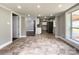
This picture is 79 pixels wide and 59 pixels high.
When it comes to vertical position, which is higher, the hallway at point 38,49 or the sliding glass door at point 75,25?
the sliding glass door at point 75,25

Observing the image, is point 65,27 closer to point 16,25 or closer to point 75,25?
point 75,25

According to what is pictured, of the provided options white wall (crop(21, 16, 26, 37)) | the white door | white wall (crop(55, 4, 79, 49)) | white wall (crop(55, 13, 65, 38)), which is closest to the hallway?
white wall (crop(55, 4, 79, 49))

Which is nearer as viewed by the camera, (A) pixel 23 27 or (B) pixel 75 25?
(B) pixel 75 25

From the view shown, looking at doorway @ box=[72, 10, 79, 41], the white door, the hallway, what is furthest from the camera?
the white door

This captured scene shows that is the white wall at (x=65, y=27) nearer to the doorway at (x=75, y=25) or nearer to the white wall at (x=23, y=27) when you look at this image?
the doorway at (x=75, y=25)

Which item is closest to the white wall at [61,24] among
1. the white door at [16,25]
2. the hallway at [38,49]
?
the hallway at [38,49]

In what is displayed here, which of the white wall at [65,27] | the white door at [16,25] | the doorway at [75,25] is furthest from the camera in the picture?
the white door at [16,25]

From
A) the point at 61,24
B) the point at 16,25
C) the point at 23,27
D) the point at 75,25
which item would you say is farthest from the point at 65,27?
the point at 23,27

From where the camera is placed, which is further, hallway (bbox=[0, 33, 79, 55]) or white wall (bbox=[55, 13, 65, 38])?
white wall (bbox=[55, 13, 65, 38])

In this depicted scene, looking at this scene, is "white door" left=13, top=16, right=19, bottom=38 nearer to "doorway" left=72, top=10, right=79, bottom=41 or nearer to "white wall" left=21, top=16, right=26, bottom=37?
"white wall" left=21, top=16, right=26, bottom=37

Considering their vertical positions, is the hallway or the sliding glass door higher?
the sliding glass door

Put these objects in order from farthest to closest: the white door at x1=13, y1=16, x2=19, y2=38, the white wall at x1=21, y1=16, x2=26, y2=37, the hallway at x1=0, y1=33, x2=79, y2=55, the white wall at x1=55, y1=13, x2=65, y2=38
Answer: the white wall at x1=21, y1=16, x2=26, y2=37 < the white door at x1=13, y1=16, x2=19, y2=38 < the white wall at x1=55, y1=13, x2=65, y2=38 < the hallway at x1=0, y1=33, x2=79, y2=55

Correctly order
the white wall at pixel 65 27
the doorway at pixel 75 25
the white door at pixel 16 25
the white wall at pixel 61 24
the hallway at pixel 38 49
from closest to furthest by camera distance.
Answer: the hallway at pixel 38 49 → the white wall at pixel 65 27 → the doorway at pixel 75 25 → the white wall at pixel 61 24 → the white door at pixel 16 25
